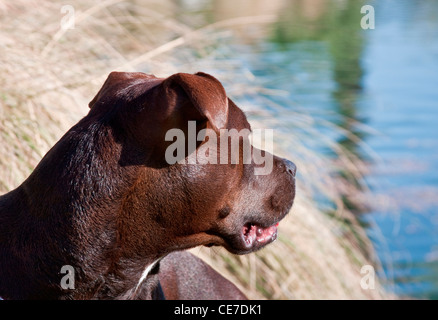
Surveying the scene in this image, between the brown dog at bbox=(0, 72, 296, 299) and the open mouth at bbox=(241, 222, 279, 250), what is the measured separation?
0.83 ft

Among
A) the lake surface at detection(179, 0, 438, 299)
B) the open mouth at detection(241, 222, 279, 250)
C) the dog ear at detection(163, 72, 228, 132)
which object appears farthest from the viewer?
the lake surface at detection(179, 0, 438, 299)

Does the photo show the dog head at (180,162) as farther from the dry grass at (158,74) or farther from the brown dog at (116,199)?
the dry grass at (158,74)

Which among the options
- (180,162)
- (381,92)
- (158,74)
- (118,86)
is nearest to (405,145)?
(381,92)

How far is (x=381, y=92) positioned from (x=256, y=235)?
920 cm

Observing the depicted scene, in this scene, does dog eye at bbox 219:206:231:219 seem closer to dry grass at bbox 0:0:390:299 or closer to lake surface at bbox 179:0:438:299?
dry grass at bbox 0:0:390:299

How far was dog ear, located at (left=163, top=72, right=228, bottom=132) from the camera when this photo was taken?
8.74 ft

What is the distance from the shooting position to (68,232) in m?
2.88

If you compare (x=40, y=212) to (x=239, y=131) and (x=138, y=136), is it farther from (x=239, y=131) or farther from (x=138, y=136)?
(x=239, y=131)

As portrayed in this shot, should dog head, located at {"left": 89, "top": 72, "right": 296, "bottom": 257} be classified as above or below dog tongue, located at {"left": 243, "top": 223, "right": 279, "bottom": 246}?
above

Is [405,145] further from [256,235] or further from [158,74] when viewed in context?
[256,235]

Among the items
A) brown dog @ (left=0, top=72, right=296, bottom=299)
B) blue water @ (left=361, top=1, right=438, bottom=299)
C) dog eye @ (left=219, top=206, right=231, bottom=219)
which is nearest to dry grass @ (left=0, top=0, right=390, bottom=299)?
blue water @ (left=361, top=1, right=438, bottom=299)

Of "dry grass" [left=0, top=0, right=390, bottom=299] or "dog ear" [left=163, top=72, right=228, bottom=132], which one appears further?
"dry grass" [left=0, top=0, right=390, bottom=299]

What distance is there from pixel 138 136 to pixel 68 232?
18.5 inches
